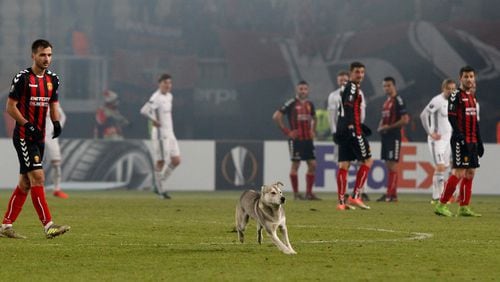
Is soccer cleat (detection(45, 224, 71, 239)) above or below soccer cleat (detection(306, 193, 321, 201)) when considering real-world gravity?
above

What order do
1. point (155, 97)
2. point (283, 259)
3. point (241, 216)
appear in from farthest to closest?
point (155, 97), point (241, 216), point (283, 259)

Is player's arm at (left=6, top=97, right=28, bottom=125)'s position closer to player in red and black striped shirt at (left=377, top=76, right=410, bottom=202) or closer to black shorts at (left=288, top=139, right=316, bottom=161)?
player in red and black striped shirt at (left=377, top=76, right=410, bottom=202)

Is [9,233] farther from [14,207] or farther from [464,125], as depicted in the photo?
[464,125]

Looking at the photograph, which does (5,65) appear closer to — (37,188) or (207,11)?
(207,11)

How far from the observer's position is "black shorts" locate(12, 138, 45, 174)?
40.6 ft

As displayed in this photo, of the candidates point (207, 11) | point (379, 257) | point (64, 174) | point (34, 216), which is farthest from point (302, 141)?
point (379, 257)

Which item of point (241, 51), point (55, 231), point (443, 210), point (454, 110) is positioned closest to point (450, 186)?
point (443, 210)

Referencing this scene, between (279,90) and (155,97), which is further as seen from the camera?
(279,90)

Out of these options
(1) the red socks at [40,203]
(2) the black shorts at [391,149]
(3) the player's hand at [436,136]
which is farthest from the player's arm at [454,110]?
(1) the red socks at [40,203]

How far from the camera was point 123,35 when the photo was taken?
1267 inches

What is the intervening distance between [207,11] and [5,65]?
206 inches

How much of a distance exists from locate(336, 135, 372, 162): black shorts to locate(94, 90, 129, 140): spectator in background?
11.1 meters

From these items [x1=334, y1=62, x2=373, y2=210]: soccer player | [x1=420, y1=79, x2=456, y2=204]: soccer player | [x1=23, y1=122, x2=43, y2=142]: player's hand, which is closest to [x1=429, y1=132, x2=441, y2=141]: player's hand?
[x1=420, y1=79, x2=456, y2=204]: soccer player

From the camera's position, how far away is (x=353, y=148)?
18.8 metres
